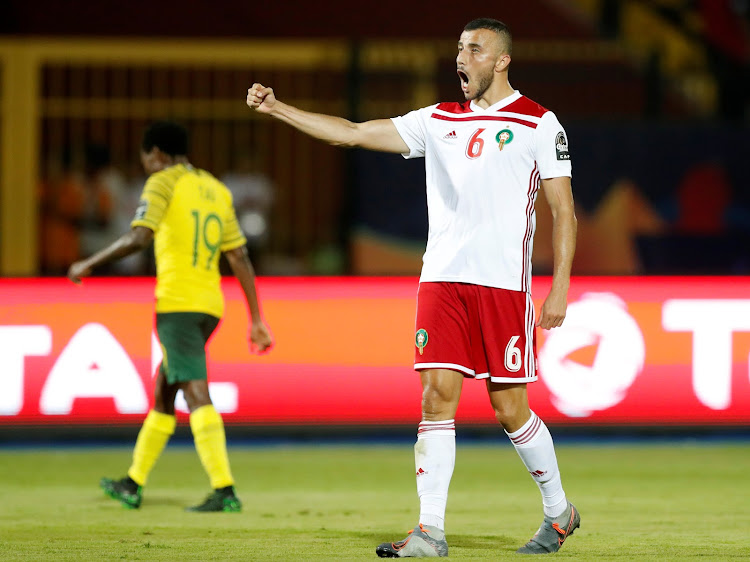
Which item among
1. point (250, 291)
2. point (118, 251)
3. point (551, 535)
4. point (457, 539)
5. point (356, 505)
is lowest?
point (356, 505)

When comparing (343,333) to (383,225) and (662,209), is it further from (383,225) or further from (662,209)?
(662,209)

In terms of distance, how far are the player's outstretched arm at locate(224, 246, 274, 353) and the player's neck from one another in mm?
2362

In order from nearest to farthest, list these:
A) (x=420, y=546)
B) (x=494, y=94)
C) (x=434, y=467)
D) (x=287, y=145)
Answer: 1. (x=420, y=546)
2. (x=434, y=467)
3. (x=494, y=94)
4. (x=287, y=145)

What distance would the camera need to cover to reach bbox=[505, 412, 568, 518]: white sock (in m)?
6.20

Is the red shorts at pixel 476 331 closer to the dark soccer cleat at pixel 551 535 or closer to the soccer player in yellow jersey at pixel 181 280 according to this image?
the dark soccer cleat at pixel 551 535

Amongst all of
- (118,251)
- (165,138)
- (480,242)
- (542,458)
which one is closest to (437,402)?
(542,458)

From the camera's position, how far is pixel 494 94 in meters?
6.15

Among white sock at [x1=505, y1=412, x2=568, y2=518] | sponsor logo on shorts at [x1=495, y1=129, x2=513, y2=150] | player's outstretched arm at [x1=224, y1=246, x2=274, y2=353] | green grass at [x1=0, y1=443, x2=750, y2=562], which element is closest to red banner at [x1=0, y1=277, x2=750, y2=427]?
green grass at [x1=0, y1=443, x2=750, y2=562]

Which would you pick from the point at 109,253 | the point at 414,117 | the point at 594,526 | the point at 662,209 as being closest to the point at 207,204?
the point at 109,253

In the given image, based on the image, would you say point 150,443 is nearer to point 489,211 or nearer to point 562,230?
point 489,211

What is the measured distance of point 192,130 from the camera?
15.8m

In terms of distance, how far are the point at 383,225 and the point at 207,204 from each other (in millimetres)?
4857

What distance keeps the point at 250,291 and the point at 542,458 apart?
2513mm

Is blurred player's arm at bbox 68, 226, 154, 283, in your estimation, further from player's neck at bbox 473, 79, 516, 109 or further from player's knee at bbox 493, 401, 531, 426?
player's knee at bbox 493, 401, 531, 426
